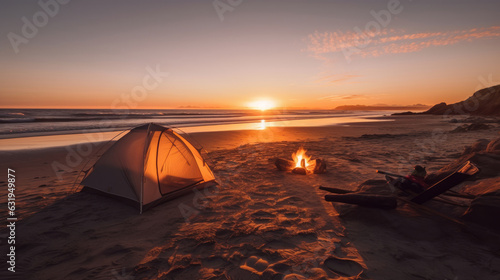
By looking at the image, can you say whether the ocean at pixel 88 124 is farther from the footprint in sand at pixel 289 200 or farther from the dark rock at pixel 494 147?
the dark rock at pixel 494 147

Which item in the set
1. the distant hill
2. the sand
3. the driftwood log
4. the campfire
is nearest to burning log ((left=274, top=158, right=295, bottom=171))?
the campfire

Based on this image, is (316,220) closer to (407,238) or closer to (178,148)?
(407,238)

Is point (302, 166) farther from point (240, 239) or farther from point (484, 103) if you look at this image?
point (484, 103)

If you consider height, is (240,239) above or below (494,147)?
below

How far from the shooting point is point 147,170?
19.3 feet

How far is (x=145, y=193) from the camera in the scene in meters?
5.62

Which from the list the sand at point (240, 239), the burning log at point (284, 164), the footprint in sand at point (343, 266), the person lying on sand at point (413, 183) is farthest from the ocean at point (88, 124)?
the person lying on sand at point (413, 183)

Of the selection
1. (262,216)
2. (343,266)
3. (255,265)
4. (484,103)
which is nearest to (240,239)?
(255,265)

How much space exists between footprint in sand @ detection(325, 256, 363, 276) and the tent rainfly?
4527mm

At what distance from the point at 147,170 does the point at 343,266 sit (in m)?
5.21

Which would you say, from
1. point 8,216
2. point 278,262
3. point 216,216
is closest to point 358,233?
point 278,262

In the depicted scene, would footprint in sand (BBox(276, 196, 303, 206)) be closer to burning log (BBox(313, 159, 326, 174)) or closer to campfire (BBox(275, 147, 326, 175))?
campfire (BBox(275, 147, 326, 175))

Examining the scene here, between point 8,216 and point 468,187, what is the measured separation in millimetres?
11249

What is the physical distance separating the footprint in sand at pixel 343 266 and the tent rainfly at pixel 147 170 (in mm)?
4527
